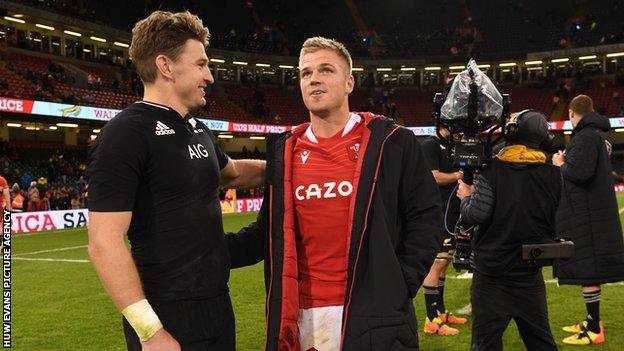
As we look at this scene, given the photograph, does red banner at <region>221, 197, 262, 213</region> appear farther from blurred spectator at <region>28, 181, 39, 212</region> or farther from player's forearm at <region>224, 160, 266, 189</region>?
player's forearm at <region>224, 160, 266, 189</region>

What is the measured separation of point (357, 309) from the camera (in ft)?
8.11

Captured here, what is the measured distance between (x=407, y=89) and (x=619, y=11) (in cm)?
1654

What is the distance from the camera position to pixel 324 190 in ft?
8.83

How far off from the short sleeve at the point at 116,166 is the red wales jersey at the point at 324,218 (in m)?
0.74

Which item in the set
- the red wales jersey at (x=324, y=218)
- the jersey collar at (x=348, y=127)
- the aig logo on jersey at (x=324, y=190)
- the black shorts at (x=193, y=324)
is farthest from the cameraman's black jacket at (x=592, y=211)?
the black shorts at (x=193, y=324)

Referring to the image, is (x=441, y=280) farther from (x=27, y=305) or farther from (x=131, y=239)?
(x=27, y=305)

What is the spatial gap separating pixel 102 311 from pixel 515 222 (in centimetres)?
552

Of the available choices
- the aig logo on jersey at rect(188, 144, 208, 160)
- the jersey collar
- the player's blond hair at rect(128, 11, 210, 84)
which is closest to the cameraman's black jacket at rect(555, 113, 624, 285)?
the jersey collar

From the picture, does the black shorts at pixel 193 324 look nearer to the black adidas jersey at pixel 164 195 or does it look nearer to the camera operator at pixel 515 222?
the black adidas jersey at pixel 164 195

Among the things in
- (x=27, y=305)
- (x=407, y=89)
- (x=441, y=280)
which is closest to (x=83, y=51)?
(x=407, y=89)

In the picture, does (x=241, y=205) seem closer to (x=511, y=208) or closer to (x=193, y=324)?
(x=511, y=208)

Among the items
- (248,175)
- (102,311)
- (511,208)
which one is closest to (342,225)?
(248,175)

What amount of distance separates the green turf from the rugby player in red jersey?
3.16m

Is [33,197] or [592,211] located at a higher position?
[33,197]
